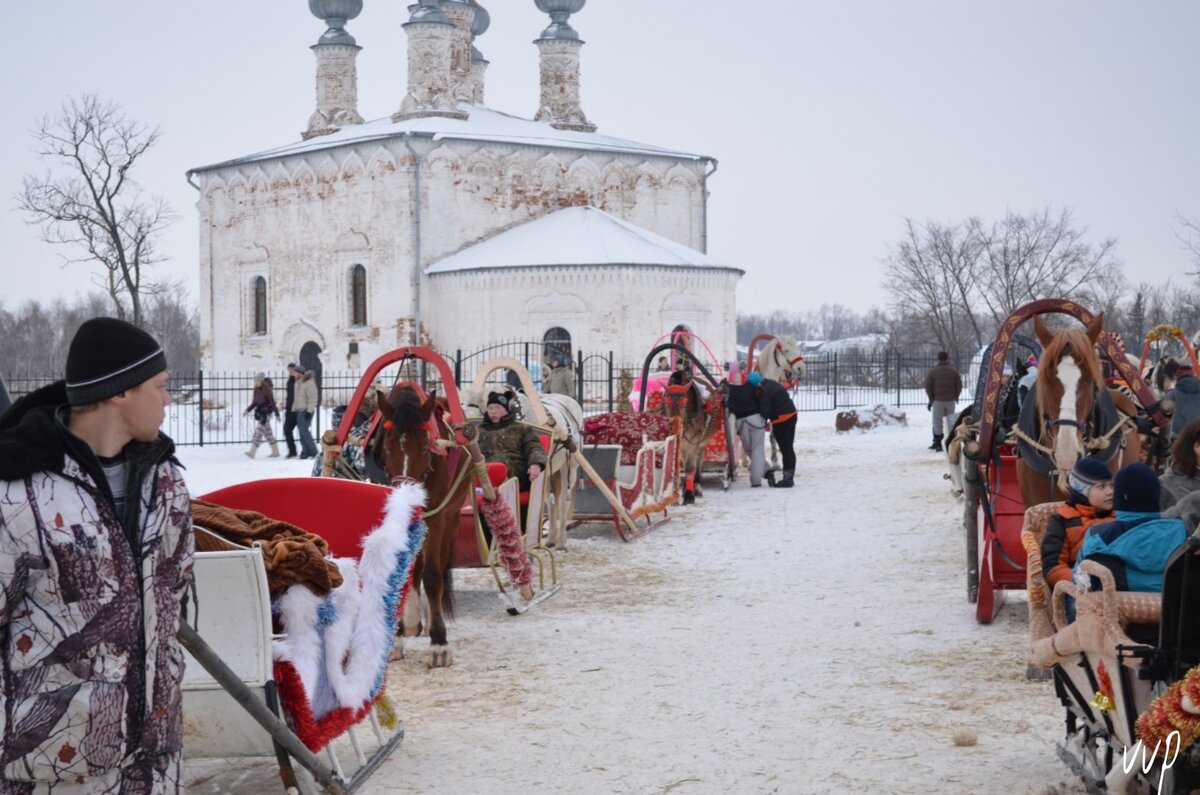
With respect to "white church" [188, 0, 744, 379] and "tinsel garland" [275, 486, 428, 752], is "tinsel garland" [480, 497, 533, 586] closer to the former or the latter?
"tinsel garland" [275, 486, 428, 752]

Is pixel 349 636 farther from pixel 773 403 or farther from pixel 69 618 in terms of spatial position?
pixel 773 403

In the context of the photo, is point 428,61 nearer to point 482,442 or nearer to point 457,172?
point 457,172

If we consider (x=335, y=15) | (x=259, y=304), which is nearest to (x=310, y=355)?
(x=259, y=304)

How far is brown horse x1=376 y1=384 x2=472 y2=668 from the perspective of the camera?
8.39 metres

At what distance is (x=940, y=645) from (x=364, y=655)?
173 inches

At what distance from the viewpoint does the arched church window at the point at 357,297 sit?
45.4 metres

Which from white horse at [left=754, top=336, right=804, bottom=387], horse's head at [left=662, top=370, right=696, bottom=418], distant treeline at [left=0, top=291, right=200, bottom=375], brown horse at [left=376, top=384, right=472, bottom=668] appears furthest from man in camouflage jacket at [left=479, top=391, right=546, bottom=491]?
distant treeline at [left=0, top=291, right=200, bottom=375]

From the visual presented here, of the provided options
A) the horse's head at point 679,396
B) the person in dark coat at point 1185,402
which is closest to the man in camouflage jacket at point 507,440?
the person in dark coat at point 1185,402

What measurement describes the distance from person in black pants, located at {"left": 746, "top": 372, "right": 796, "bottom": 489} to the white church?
71.9ft

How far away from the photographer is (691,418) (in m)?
18.2

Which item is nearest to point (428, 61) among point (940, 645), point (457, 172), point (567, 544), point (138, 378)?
point (457, 172)

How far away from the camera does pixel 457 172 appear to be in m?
44.2

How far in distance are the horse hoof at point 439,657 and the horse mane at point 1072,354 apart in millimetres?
3847

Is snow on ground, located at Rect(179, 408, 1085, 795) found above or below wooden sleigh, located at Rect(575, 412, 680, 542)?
below
